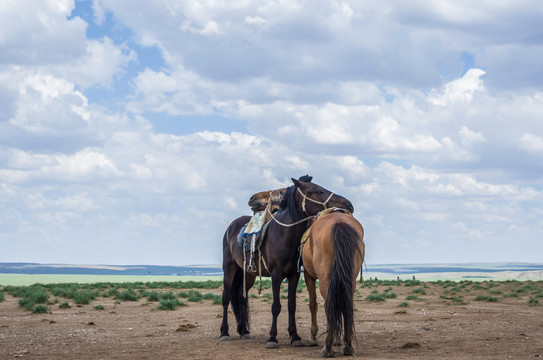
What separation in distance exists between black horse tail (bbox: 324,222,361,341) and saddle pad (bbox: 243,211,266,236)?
288 centimetres

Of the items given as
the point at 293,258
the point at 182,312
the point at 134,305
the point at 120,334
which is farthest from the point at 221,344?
the point at 134,305

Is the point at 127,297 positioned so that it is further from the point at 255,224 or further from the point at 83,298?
the point at 255,224

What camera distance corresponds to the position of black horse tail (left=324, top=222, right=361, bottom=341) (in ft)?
30.7

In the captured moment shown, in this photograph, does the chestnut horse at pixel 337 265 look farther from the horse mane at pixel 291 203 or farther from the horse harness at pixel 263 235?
the horse mane at pixel 291 203

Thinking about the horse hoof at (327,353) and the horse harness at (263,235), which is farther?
the horse harness at (263,235)

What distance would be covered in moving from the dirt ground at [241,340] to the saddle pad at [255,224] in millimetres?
2225

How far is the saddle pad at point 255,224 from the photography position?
40.5 ft

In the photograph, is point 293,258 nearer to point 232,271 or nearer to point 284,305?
point 232,271

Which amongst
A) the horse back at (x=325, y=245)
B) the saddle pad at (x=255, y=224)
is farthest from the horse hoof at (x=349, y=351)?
the saddle pad at (x=255, y=224)

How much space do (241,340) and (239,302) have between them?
0.88 meters

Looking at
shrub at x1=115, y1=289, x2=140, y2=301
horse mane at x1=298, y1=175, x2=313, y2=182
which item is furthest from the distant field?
horse mane at x1=298, y1=175, x2=313, y2=182

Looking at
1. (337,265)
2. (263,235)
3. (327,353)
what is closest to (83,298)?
(263,235)

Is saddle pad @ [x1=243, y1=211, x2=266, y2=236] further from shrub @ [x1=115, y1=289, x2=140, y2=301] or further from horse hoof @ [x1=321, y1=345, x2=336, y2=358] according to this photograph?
shrub @ [x1=115, y1=289, x2=140, y2=301]

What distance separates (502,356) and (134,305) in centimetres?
1925
